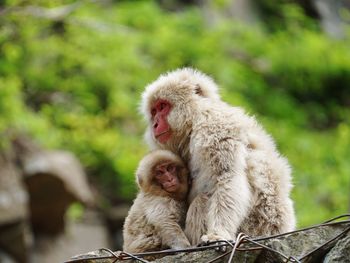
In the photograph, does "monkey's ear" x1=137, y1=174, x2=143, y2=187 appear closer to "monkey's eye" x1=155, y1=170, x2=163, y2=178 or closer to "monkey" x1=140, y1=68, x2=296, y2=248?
"monkey's eye" x1=155, y1=170, x2=163, y2=178

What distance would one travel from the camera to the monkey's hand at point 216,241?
4.43m

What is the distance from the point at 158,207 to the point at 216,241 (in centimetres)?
76

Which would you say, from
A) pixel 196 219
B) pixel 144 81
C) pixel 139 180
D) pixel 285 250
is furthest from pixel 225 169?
pixel 144 81

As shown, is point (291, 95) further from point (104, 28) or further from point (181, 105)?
point (181, 105)

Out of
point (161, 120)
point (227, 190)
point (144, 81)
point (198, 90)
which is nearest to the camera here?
point (227, 190)

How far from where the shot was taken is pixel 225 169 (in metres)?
5.17

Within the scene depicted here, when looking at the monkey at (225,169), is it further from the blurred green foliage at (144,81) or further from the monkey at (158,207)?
the blurred green foliage at (144,81)

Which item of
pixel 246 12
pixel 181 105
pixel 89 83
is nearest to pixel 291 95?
pixel 246 12

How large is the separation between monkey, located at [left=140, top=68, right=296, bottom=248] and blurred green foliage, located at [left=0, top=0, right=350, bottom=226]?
7103 millimetres

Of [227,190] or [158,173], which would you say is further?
[158,173]

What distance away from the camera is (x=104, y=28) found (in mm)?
15531

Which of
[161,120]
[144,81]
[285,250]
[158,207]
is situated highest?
[144,81]

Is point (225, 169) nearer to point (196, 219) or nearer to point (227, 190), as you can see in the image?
point (227, 190)

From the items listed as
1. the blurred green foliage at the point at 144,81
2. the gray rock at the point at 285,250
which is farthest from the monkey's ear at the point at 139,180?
the blurred green foliage at the point at 144,81
